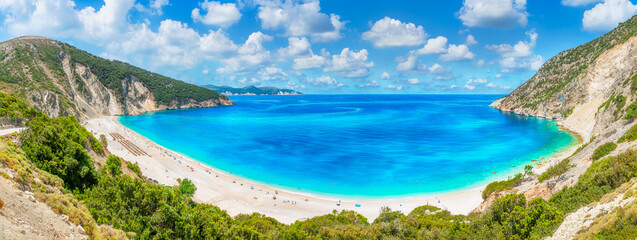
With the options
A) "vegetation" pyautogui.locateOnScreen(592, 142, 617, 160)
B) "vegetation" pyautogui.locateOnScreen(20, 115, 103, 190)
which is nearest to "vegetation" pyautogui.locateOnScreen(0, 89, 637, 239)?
"vegetation" pyautogui.locateOnScreen(20, 115, 103, 190)

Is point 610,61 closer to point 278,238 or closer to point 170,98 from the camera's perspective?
point 278,238

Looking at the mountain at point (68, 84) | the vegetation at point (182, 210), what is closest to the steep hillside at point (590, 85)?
the vegetation at point (182, 210)

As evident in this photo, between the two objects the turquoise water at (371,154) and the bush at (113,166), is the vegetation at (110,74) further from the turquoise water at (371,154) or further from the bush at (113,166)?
the bush at (113,166)

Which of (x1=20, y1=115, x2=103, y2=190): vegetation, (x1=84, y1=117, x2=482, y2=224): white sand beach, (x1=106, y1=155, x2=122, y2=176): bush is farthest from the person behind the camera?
(x1=84, y1=117, x2=482, y2=224): white sand beach

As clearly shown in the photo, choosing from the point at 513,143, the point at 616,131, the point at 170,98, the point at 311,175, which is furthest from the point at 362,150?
the point at 170,98

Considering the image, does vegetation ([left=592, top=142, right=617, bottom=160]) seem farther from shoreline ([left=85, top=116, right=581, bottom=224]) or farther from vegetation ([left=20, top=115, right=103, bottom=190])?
vegetation ([left=20, top=115, right=103, bottom=190])

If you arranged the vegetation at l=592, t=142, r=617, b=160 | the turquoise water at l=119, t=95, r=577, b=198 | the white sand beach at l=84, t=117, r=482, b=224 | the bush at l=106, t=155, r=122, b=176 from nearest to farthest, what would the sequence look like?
the vegetation at l=592, t=142, r=617, b=160
the bush at l=106, t=155, r=122, b=176
the white sand beach at l=84, t=117, r=482, b=224
the turquoise water at l=119, t=95, r=577, b=198

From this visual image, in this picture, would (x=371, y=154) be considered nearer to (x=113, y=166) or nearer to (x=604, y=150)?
(x=604, y=150)
